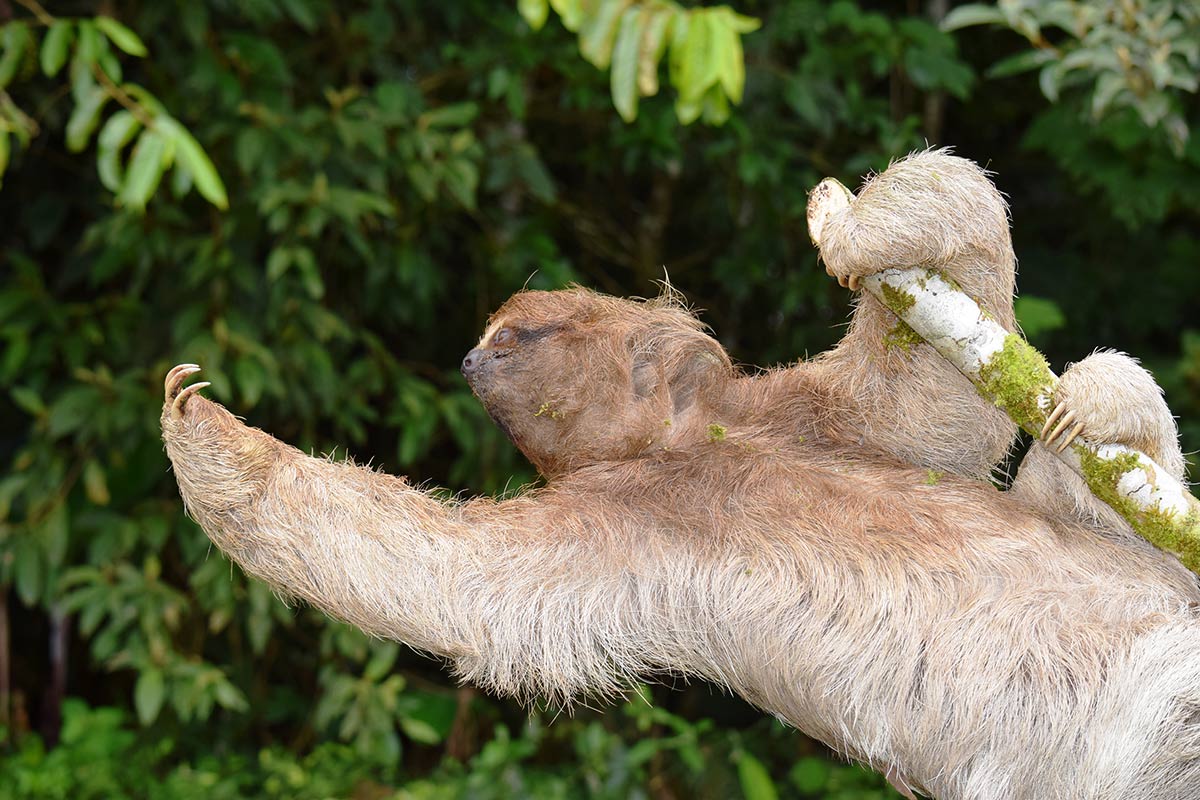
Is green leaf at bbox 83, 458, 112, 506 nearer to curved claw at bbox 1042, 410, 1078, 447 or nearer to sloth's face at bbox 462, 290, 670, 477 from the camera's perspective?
sloth's face at bbox 462, 290, 670, 477

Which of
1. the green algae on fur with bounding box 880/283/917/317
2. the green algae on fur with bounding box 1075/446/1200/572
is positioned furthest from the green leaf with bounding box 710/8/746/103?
the green algae on fur with bounding box 1075/446/1200/572

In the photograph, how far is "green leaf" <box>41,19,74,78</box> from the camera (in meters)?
4.24

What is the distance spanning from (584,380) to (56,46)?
7.58 ft

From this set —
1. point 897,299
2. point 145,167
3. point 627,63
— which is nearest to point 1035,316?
point 627,63

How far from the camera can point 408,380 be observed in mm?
5930

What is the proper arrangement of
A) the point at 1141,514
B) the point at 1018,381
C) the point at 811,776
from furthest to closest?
1. the point at 811,776
2. the point at 1018,381
3. the point at 1141,514

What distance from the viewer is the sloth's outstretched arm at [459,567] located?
118 inches

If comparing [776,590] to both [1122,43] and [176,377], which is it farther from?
[1122,43]

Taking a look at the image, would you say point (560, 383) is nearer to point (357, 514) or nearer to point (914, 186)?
point (357, 514)

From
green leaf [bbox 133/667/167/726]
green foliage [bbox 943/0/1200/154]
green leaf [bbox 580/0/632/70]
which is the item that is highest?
green foliage [bbox 943/0/1200/154]

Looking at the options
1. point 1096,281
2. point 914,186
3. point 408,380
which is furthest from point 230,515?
point 1096,281

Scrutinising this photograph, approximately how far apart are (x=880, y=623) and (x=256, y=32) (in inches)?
182

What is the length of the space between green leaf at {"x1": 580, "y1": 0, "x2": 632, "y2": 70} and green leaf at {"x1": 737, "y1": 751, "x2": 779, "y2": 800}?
3.60m

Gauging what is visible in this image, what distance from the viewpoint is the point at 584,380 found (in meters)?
3.27
